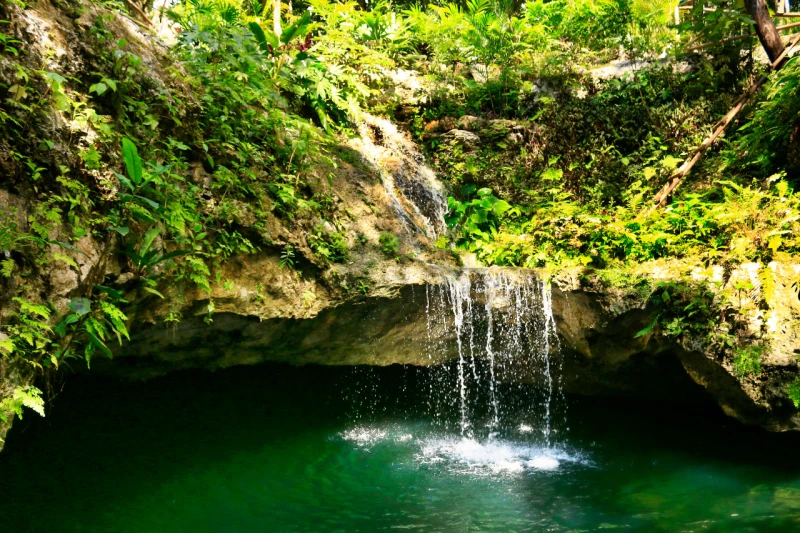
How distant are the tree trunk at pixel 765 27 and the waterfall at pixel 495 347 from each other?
545 cm

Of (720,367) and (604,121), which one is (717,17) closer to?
(604,121)

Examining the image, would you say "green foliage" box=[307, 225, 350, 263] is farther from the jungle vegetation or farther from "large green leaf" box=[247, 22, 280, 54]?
"large green leaf" box=[247, 22, 280, 54]

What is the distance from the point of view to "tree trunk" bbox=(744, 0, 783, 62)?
748 cm

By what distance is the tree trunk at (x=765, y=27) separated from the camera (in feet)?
24.5

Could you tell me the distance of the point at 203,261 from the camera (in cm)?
468

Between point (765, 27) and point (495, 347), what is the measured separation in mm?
6274

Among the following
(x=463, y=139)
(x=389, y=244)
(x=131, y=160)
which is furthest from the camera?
(x=463, y=139)

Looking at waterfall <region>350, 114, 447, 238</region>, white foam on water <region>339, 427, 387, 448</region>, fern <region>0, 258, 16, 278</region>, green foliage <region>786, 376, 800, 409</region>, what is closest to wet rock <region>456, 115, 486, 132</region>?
waterfall <region>350, 114, 447, 238</region>

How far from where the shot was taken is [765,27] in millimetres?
7559

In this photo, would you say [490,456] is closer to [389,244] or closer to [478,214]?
[389,244]

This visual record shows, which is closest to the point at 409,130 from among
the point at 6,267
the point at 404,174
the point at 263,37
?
the point at 404,174

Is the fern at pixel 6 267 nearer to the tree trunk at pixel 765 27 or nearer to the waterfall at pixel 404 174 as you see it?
the waterfall at pixel 404 174

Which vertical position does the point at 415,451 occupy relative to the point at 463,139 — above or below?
below

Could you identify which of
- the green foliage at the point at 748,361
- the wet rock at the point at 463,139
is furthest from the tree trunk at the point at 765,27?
the green foliage at the point at 748,361
